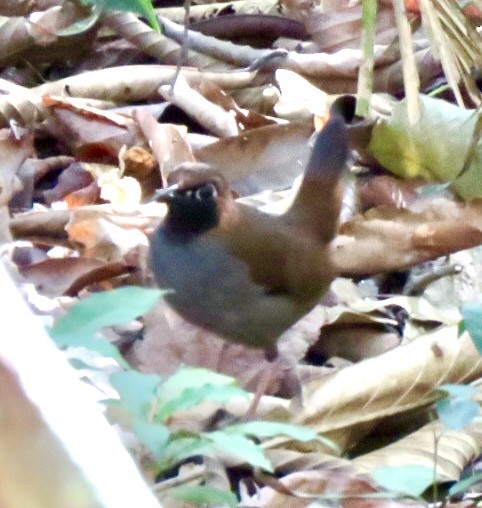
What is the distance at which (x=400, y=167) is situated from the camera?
2871 millimetres

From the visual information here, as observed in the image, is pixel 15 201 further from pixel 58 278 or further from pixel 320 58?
pixel 320 58

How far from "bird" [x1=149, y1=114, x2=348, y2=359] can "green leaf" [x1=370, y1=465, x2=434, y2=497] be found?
0.83 meters

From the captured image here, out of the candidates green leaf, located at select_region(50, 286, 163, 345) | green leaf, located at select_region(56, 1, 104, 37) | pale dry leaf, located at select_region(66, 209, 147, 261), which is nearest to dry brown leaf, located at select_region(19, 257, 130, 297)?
pale dry leaf, located at select_region(66, 209, 147, 261)

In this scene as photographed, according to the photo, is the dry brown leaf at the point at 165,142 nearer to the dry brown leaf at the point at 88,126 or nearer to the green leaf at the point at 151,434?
the dry brown leaf at the point at 88,126

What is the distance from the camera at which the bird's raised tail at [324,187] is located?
233 centimetres

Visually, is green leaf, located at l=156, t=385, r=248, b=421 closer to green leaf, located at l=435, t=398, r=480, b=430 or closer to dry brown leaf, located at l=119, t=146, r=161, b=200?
green leaf, located at l=435, t=398, r=480, b=430

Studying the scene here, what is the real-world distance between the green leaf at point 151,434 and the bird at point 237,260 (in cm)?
113

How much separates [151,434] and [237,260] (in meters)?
1.23

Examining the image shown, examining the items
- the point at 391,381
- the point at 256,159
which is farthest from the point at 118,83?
the point at 391,381

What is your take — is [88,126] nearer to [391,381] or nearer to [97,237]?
[97,237]

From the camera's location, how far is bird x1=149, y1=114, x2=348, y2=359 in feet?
7.02

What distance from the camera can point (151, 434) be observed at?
975mm

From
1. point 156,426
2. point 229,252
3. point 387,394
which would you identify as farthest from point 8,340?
point 229,252

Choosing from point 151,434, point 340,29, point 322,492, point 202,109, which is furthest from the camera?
point 340,29
